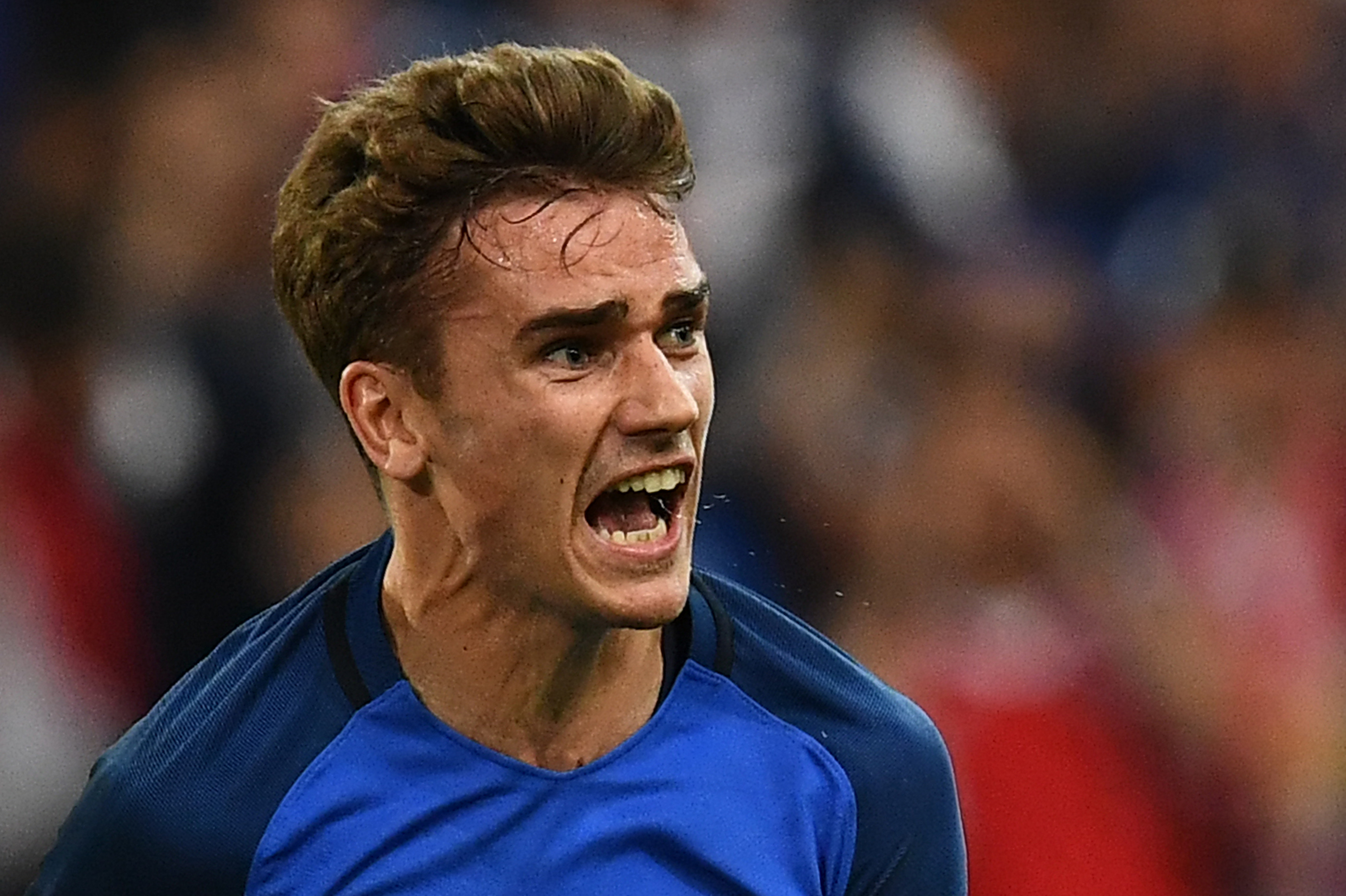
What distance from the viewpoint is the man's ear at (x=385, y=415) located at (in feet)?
6.59

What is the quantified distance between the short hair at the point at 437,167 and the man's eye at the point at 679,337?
0.44 feet

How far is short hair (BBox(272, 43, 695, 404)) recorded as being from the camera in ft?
6.39

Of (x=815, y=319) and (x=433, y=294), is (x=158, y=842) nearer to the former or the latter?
(x=433, y=294)

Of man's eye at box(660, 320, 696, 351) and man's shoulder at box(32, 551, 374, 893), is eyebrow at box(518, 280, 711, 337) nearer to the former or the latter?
man's eye at box(660, 320, 696, 351)

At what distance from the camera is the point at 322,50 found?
11.3ft

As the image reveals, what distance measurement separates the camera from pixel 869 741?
2084 mm

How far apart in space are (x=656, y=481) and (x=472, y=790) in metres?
0.36

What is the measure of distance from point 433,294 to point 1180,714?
6.84 feet

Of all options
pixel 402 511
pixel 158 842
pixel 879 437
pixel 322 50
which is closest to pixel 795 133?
pixel 879 437

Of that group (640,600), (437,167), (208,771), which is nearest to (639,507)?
(640,600)

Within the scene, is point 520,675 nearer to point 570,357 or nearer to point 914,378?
point 570,357

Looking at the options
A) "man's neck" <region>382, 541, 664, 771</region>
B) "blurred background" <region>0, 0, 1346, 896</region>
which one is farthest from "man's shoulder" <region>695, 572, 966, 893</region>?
"blurred background" <region>0, 0, 1346, 896</region>

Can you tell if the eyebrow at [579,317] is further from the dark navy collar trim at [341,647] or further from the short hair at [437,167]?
the dark navy collar trim at [341,647]

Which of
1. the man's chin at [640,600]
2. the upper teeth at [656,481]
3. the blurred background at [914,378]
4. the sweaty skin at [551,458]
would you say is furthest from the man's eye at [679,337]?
the blurred background at [914,378]
